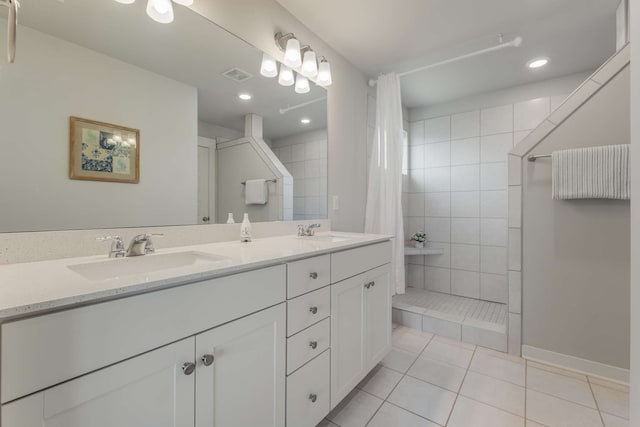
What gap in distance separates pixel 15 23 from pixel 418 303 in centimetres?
292

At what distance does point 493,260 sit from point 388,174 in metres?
1.49

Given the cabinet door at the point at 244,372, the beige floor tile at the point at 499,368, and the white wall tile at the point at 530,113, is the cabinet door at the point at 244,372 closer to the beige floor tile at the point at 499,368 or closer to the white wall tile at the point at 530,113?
the beige floor tile at the point at 499,368

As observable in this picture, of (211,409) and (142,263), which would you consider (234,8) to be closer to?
(142,263)

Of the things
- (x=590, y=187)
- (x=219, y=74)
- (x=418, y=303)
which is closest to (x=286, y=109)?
(x=219, y=74)

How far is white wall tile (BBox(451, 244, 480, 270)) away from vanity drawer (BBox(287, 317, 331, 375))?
226cm

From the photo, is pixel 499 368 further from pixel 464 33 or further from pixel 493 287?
pixel 464 33

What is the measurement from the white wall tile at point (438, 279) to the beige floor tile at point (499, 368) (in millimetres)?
1129

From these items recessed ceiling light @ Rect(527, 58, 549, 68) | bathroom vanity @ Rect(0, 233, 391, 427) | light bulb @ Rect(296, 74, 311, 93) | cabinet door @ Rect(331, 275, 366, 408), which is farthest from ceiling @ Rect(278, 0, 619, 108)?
cabinet door @ Rect(331, 275, 366, 408)

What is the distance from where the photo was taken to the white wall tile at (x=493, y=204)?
8.81 feet

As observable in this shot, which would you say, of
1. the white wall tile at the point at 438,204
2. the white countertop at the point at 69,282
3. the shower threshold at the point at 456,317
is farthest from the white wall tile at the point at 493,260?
the white countertop at the point at 69,282

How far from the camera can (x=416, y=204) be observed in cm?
322

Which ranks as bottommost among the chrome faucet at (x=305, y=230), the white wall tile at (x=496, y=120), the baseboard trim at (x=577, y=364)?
the baseboard trim at (x=577, y=364)

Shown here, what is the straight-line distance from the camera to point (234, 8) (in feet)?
4.68

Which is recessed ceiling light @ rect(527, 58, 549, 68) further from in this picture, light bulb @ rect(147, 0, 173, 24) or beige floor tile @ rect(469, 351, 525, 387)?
light bulb @ rect(147, 0, 173, 24)
